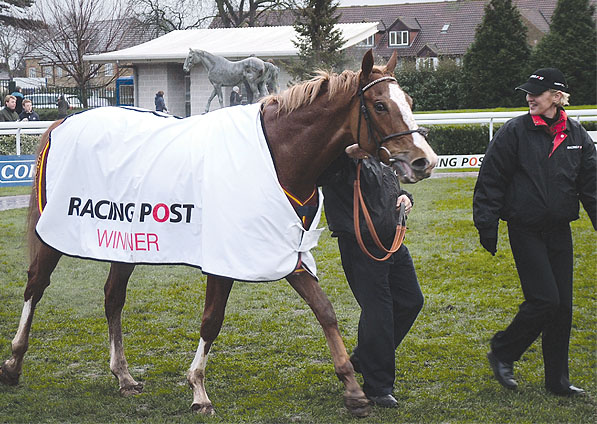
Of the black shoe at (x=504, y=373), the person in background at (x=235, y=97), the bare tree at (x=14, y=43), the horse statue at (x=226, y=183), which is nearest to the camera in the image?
the horse statue at (x=226, y=183)

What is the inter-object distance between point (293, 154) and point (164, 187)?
777 millimetres

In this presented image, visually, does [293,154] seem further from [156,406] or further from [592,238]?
[592,238]

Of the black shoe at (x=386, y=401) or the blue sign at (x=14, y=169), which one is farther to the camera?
the blue sign at (x=14, y=169)

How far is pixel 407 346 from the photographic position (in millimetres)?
5391

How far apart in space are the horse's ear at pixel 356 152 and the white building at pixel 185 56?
24.9 m

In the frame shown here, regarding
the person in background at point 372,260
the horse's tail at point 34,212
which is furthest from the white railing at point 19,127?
the person in background at point 372,260

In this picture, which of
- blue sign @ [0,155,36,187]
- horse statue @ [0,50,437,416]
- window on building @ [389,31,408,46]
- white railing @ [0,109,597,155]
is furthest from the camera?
window on building @ [389,31,408,46]

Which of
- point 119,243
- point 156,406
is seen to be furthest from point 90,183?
point 156,406

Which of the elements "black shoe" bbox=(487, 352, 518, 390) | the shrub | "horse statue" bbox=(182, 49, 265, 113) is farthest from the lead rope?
"horse statue" bbox=(182, 49, 265, 113)

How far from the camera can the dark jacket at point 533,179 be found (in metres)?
4.28

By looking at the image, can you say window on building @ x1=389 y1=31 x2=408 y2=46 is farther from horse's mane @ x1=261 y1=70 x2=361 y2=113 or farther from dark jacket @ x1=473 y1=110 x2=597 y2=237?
horse's mane @ x1=261 y1=70 x2=361 y2=113

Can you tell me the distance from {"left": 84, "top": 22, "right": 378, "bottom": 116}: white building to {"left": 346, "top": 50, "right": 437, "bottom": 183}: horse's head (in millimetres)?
24943

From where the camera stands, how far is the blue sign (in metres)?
13.2

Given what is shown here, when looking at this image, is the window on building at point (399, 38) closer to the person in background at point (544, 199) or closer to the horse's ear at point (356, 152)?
the person in background at point (544, 199)
